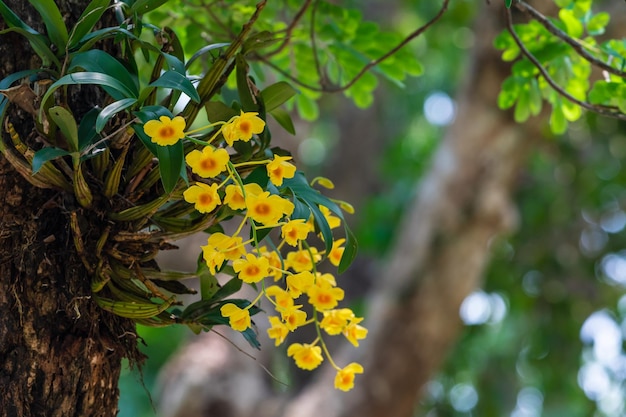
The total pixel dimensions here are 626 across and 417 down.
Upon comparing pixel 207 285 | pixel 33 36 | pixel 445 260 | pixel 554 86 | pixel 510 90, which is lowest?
pixel 445 260

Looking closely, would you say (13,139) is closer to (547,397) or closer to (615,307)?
(615,307)

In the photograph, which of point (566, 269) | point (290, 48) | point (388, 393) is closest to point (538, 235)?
point (566, 269)

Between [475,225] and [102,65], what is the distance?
285 cm

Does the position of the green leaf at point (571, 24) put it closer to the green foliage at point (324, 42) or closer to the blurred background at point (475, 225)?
the green foliage at point (324, 42)

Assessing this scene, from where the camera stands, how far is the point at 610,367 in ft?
15.3

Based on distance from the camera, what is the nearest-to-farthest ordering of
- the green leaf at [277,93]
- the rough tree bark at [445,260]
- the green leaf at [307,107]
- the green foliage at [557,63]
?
1. the green leaf at [277,93]
2. the green foliage at [557,63]
3. the green leaf at [307,107]
4. the rough tree bark at [445,260]

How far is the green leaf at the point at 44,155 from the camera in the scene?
84cm

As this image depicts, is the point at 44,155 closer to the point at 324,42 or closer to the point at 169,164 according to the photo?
the point at 169,164

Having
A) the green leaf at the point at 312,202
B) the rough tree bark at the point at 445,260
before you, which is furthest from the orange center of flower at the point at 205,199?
the rough tree bark at the point at 445,260

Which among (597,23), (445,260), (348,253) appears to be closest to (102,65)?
(348,253)

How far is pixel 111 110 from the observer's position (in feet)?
2.76

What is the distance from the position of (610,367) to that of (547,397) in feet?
2.48

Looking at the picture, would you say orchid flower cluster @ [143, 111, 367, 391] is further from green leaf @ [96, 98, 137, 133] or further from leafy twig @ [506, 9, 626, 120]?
leafy twig @ [506, 9, 626, 120]

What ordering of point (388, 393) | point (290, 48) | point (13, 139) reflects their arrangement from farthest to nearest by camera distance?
point (388, 393), point (290, 48), point (13, 139)
